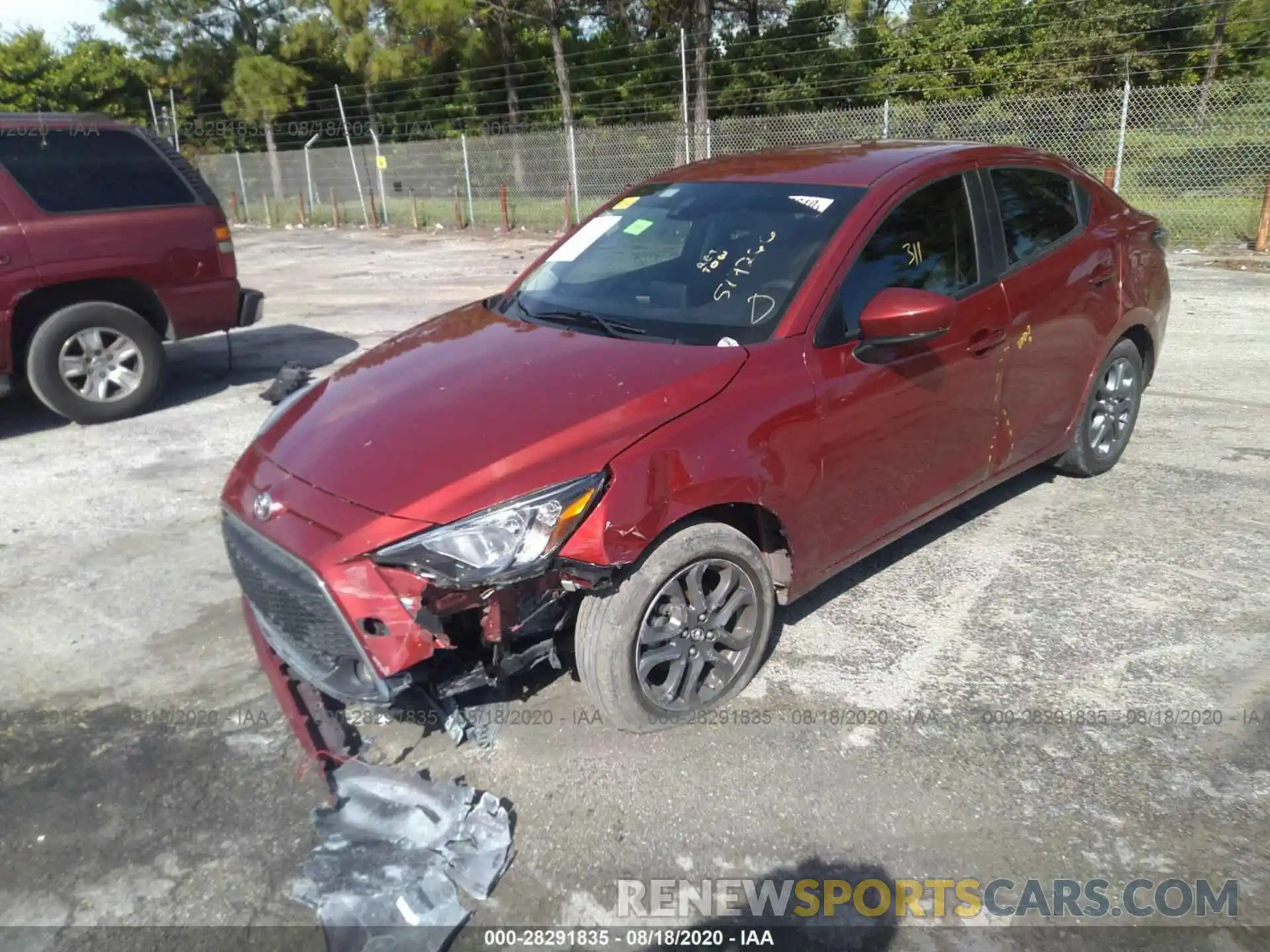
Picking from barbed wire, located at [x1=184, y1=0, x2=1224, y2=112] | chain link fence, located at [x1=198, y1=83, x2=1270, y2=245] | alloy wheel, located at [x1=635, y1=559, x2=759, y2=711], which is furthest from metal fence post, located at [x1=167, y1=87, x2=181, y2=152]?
alloy wheel, located at [x1=635, y1=559, x2=759, y2=711]

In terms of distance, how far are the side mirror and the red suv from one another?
5352 mm

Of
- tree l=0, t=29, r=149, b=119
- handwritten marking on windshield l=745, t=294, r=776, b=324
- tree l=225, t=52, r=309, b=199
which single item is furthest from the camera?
tree l=0, t=29, r=149, b=119

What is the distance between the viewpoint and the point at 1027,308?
405 centimetres

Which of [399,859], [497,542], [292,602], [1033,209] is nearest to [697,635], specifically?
[497,542]

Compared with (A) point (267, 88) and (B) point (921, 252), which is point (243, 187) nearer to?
(A) point (267, 88)

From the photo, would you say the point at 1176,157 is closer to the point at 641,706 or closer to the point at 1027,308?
the point at 1027,308

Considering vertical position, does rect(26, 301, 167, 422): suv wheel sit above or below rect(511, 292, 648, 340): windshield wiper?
below

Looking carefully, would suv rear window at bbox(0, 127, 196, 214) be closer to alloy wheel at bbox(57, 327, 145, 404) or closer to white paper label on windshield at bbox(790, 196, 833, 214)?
alloy wheel at bbox(57, 327, 145, 404)

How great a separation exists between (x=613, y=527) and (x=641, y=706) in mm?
634

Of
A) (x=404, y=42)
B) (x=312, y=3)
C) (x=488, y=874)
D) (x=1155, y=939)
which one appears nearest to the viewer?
(x=1155, y=939)

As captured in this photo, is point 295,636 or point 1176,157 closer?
point 295,636

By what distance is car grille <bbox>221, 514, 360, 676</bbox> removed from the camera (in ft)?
8.86

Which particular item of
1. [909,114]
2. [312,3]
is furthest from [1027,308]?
→ [312,3]

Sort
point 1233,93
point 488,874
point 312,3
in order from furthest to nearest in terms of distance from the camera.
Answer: point 312,3 → point 1233,93 → point 488,874
